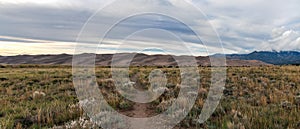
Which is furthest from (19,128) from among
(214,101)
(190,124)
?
(214,101)

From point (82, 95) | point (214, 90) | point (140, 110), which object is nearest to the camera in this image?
point (140, 110)

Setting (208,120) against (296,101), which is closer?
(208,120)

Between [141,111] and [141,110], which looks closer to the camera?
[141,111]

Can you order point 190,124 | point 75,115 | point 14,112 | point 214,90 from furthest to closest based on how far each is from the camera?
point 214,90 < point 14,112 < point 75,115 < point 190,124

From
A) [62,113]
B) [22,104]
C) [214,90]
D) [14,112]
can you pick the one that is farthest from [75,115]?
[214,90]

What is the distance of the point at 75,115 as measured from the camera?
353 inches

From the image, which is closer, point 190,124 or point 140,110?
point 190,124

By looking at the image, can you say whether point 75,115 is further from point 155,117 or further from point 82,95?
point 82,95

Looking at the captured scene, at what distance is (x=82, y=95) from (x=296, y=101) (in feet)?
35.0

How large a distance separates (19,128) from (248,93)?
38.0 feet

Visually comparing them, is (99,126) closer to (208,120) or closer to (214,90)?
(208,120)

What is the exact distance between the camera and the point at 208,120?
8.43 meters

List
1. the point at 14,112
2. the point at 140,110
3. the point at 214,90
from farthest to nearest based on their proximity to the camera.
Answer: the point at 214,90, the point at 140,110, the point at 14,112

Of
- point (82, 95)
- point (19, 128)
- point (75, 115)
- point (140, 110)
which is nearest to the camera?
point (19, 128)
